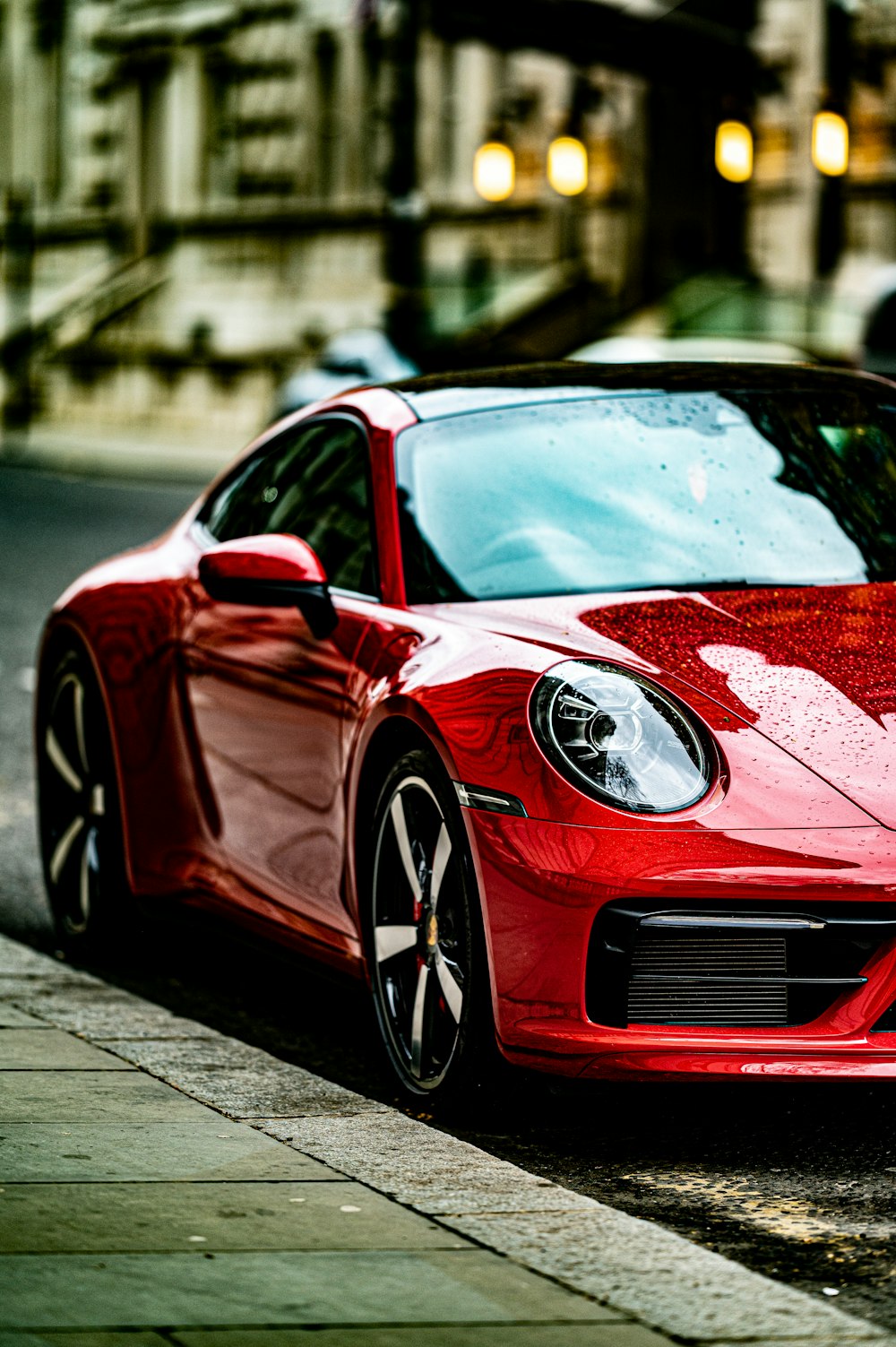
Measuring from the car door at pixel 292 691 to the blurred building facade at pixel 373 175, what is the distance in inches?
873

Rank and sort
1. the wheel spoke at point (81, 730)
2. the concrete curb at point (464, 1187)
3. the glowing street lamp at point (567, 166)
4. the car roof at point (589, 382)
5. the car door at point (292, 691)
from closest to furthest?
the concrete curb at point (464, 1187)
the car door at point (292, 691)
the car roof at point (589, 382)
the wheel spoke at point (81, 730)
the glowing street lamp at point (567, 166)

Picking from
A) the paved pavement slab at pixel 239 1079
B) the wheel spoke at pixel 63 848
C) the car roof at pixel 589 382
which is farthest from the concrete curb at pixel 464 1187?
the car roof at pixel 589 382

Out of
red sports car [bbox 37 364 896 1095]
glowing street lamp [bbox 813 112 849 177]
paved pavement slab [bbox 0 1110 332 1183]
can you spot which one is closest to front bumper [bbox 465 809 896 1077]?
red sports car [bbox 37 364 896 1095]

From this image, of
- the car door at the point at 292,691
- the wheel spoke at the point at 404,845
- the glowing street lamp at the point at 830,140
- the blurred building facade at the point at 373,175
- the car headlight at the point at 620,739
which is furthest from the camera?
the blurred building facade at the point at 373,175

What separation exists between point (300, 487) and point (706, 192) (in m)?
29.5

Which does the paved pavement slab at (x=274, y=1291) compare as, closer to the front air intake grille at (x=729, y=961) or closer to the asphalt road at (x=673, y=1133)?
the asphalt road at (x=673, y=1133)

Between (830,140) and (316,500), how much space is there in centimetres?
2278

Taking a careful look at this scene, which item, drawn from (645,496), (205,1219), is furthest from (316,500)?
(205,1219)

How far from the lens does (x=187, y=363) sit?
38.4 m

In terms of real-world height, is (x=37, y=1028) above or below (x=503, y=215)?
below

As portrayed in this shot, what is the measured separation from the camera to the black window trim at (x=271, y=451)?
5.07m

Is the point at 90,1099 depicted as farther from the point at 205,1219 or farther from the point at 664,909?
the point at 664,909

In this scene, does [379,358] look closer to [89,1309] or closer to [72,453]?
[72,453]

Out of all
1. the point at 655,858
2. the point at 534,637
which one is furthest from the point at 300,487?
the point at 655,858
